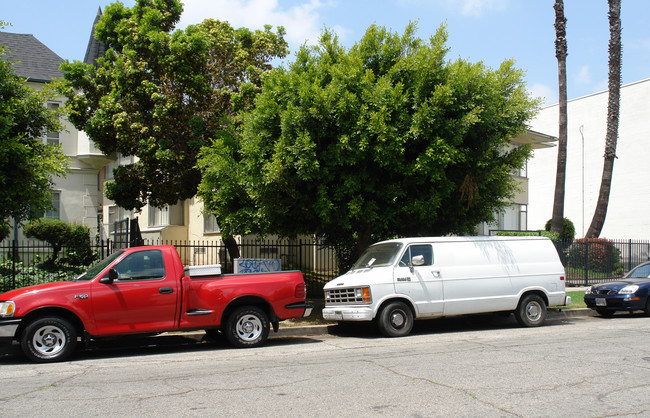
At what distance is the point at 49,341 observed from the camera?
879 centimetres

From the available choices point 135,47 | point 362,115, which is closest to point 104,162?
point 135,47

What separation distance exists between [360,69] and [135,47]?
22.7ft

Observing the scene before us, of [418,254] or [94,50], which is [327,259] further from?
[94,50]

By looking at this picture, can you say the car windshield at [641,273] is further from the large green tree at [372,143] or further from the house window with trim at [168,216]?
the house window with trim at [168,216]

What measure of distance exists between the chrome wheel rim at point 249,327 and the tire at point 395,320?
8.21 feet

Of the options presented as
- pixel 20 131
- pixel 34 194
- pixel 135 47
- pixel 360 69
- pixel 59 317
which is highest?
pixel 135 47

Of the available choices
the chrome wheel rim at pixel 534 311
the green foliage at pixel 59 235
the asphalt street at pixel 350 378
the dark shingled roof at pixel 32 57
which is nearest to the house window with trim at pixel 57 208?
the green foliage at pixel 59 235

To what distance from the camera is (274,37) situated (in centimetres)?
1802

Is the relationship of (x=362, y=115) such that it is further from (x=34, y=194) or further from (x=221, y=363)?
(x=34, y=194)

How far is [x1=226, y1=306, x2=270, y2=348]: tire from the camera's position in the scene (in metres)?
9.99

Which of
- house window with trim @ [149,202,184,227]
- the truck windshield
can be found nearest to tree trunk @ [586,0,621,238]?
the truck windshield

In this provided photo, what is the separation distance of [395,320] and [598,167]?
3437 cm

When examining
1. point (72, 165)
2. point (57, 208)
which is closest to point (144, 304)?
point (57, 208)

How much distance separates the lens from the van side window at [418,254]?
38.1 feet
